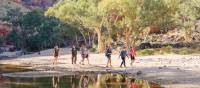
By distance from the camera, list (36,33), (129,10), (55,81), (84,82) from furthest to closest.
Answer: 1. (36,33)
2. (129,10)
3. (55,81)
4. (84,82)

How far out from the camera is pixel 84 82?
34.7 m

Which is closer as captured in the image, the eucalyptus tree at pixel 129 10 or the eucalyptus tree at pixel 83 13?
the eucalyptus tree at pixel 129 10

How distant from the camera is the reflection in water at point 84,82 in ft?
105

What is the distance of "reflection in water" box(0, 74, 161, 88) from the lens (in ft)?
105

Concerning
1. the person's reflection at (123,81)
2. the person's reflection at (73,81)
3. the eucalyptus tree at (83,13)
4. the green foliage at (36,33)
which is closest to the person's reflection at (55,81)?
the person's reflection at (73,81)

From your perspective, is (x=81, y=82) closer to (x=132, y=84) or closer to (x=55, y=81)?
(x=55, y=81)

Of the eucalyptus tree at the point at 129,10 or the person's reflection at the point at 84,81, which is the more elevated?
the eucalyptus tree at the point at 129,10

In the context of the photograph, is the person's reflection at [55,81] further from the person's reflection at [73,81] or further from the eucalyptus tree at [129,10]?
the eucalyptus tree at [129,10]

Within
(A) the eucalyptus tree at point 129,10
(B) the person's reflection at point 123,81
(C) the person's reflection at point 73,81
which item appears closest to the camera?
(B) the person's reflection at point 123,81

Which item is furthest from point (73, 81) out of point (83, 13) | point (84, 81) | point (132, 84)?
point (83, 13)

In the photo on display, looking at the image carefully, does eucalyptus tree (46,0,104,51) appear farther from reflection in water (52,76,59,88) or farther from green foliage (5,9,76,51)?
reflection in water (52,76,59,88)

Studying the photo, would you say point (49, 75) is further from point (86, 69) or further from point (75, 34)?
point (75, 34)

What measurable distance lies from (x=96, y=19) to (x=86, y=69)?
29970mm

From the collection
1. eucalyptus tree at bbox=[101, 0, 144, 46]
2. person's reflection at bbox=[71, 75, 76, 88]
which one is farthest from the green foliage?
person's reflection at bbox=[71, 75, 76, 88]
